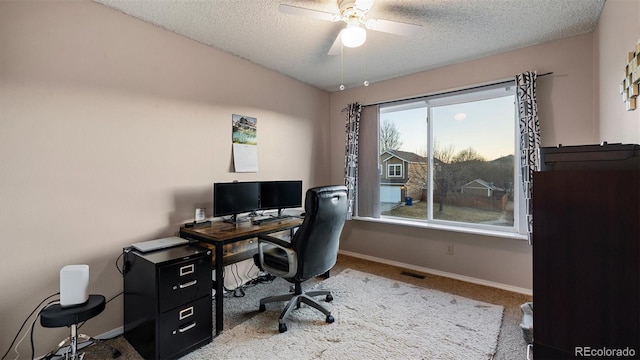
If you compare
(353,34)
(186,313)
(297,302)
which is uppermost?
(353,34)

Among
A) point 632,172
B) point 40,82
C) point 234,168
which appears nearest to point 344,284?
point 234,168

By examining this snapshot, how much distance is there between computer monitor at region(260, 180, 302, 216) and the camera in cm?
298

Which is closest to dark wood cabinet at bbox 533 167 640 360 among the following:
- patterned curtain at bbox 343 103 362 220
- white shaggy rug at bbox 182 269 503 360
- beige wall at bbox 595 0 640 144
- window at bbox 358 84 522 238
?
beige wall at bbox 595 0 640 144

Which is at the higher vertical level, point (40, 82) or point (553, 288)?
point (40, 82)

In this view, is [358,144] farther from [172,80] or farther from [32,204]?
[32,204]

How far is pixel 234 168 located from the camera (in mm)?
2912

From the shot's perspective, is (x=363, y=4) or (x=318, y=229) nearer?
(x=363, y=4)

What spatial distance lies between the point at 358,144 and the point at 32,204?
3278 mm

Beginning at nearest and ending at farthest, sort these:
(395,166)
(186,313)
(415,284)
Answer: (186,313) → (415,284) → (395,166)

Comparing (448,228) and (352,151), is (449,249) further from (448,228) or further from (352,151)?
(352,151)

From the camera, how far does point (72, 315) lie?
5.17 feet

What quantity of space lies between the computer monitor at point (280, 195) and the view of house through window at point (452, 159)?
130 centimetres

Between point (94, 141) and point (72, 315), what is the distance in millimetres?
1160

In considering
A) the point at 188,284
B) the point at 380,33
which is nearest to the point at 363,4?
the point at 380,33
